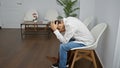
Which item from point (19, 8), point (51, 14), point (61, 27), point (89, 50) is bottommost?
point (89, 50)

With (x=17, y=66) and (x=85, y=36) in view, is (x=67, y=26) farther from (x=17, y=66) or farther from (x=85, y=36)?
(x=17, y=66)

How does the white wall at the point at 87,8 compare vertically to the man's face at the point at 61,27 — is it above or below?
above

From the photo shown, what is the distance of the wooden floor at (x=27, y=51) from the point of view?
327cm

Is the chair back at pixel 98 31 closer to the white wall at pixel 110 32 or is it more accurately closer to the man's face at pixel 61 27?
the white wall at pixel 110 32

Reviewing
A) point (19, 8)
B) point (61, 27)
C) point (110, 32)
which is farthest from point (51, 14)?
point (110, 32)

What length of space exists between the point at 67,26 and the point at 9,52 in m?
1.86

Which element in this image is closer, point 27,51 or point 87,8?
point 27,51

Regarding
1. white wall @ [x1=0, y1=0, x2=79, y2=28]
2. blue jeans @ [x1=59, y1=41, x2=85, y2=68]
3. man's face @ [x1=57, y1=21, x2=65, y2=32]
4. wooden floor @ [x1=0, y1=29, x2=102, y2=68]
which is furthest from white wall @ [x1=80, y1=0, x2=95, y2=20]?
white wall @ [x1=0, y1=0, x2=79, y2=28]

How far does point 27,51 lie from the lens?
13.0 feet

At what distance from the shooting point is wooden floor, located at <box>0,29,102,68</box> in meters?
3.27

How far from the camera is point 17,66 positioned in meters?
3.17

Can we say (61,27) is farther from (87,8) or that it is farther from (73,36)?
(87,8)

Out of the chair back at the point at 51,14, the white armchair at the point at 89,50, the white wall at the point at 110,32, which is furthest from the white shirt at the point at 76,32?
the chair back at the point at 51,14

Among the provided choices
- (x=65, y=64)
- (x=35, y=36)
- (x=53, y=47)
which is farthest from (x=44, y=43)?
(x=65, y=64)
